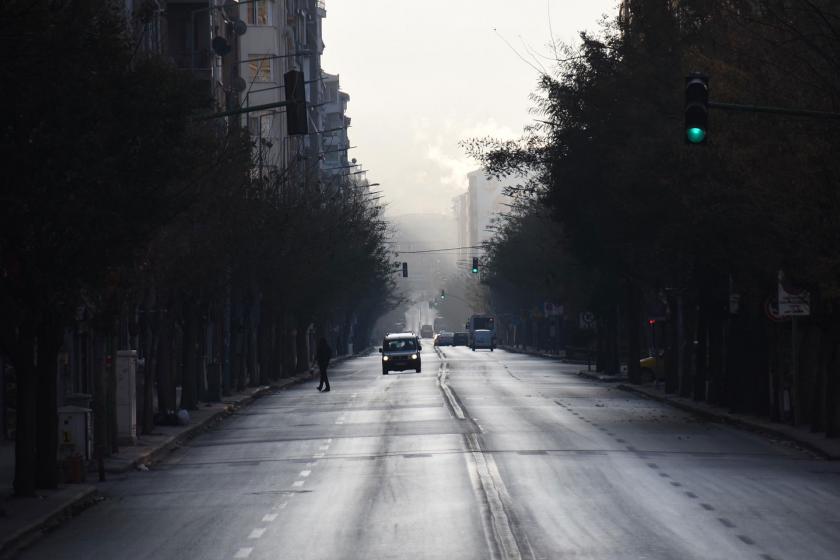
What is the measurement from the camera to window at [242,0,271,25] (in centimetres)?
10594

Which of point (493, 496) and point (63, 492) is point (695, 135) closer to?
point (493, 496)

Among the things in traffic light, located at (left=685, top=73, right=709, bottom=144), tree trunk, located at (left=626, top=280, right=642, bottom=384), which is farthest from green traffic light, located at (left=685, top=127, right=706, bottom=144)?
tree trunk, located at (left=626, top=280, right=642, bottom=384)

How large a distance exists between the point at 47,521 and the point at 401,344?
60687 mm

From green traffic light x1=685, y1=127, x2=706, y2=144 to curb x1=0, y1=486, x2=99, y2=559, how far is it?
29.8 ft

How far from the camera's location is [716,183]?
35406mm

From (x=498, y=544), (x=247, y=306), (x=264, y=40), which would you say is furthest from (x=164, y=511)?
(x=264, y=40)

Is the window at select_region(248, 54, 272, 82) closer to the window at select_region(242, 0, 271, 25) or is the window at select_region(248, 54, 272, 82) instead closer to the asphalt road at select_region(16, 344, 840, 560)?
the window at select_region(242, 0, 271, 25)

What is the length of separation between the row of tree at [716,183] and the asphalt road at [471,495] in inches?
103

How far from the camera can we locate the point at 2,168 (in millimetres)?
20219

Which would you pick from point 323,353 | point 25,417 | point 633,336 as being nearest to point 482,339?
point 633,336

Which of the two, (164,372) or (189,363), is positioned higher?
(189,363)

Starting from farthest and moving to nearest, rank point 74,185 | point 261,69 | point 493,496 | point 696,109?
point 261,69
point 696,109
point 493,496
point 74,185

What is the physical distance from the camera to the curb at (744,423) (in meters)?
31.1

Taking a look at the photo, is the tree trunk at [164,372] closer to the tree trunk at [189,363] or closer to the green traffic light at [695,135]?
the tree trunk at [189,363]
